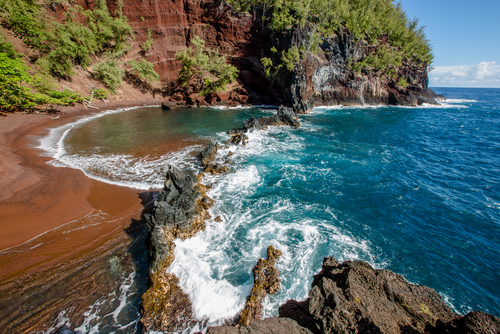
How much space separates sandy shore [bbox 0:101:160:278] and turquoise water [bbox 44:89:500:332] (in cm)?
132

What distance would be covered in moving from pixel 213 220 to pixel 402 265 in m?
8.42

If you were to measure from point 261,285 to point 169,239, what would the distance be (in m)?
4.32

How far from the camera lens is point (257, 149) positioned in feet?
64.6

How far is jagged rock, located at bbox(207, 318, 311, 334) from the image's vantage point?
3.60 m

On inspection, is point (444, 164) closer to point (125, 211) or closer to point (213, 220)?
point (213, 220)

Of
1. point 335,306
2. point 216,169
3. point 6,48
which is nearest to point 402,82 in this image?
point 216,169

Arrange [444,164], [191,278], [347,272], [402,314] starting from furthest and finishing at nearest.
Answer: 1. [444,164]
2. [191,278]
3. [347,272]
4. [402,314]

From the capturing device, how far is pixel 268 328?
Result: 372 cm

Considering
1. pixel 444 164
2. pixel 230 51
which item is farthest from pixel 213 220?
pixel 230 51

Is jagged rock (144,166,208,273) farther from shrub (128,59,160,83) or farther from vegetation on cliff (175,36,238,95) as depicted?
shrub (128,59,160,83)

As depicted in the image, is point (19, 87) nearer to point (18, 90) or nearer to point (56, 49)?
point (18, 90)

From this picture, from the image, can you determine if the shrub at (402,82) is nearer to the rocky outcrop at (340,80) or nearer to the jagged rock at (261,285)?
the rocky outcrop at (340,80)

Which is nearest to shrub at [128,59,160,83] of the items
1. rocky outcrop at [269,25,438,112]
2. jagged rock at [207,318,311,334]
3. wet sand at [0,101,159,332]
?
rocky outcrop at [269,25,438,112]

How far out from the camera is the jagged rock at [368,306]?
382 cm
